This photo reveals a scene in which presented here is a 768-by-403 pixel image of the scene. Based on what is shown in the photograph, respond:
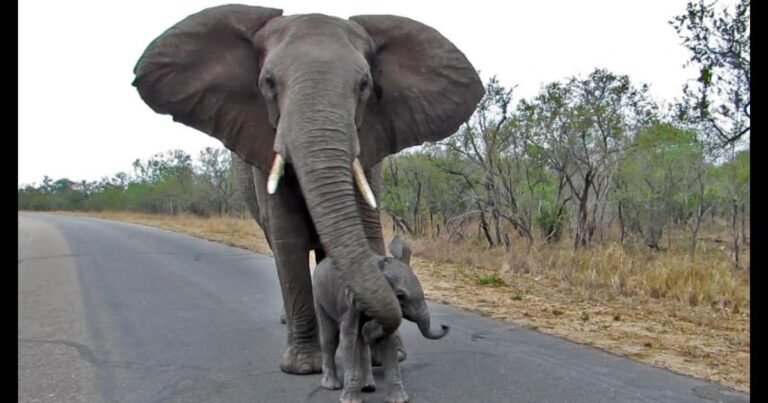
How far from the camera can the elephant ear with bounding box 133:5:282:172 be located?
4.57 meters

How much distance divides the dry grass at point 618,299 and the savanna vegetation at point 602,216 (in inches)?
1.0

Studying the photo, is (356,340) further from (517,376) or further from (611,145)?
(611,145)

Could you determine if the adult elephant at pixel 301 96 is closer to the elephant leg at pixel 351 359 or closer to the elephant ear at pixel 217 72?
the elephant ear at pixel 217 72

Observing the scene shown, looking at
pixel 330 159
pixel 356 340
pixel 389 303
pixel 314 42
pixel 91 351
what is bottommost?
pixel 91 351

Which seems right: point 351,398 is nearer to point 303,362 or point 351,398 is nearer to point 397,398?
point 397,398

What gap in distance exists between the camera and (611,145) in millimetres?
12562

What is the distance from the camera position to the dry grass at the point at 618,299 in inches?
212

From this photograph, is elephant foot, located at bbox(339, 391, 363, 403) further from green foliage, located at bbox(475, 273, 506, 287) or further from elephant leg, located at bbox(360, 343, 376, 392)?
green foliage, located at bbox(475, 273, 506, 287)

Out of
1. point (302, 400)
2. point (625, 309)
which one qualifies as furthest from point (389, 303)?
point (625, 309)

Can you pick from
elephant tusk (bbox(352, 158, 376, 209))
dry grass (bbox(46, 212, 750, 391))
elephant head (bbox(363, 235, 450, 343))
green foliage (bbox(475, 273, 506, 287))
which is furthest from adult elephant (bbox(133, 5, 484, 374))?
green foliage (bbox(475, 273, 506, 287))

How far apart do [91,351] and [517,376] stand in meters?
3.65

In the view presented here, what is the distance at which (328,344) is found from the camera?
4309mm

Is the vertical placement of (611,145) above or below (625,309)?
above

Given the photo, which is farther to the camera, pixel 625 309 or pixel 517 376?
pixel 625 309
